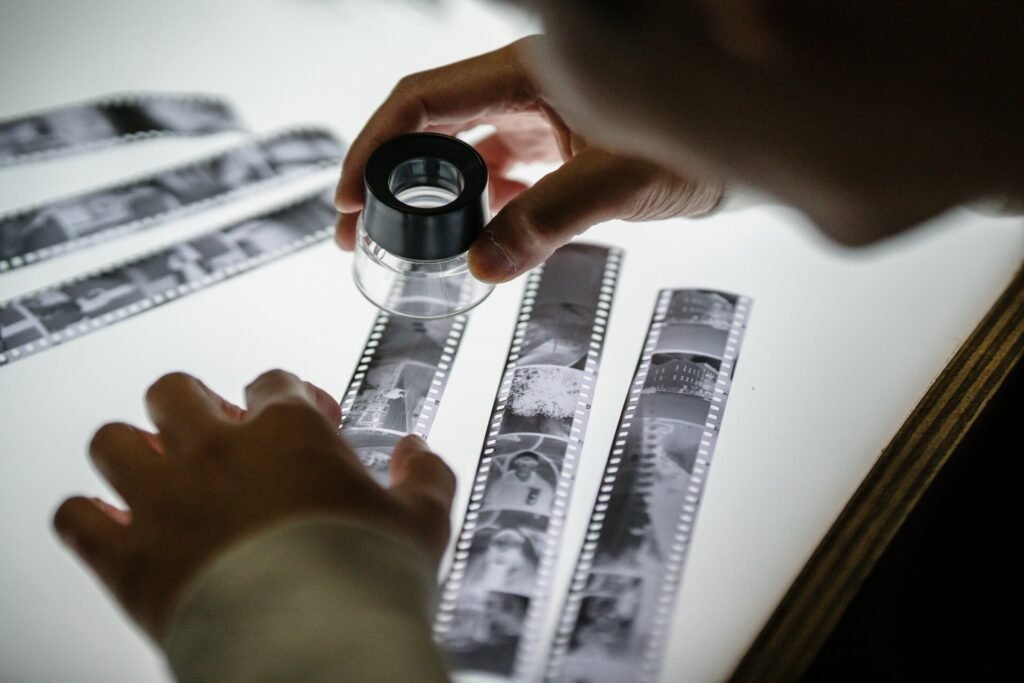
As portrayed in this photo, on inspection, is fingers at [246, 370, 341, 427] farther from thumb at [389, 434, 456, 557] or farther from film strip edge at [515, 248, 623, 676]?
film strip edge at [515, 248, 623, 676]

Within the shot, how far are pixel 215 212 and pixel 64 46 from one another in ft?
1.34

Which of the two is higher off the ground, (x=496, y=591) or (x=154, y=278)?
(x=154, y=278)

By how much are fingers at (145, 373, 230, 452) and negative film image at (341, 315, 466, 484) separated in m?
0.14

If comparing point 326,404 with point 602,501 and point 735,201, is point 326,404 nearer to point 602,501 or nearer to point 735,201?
point 602,501

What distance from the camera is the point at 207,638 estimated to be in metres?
0.73

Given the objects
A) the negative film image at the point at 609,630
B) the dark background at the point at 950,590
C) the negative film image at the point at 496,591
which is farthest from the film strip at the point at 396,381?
the dark background at the point at 950,590

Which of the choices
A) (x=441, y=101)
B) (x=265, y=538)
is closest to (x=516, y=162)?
(x=441, y=101)

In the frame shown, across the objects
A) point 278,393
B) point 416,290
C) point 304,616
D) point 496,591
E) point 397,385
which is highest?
point 416,290

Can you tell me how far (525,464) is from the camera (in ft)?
3.27

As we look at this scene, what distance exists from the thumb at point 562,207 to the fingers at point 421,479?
0.20m

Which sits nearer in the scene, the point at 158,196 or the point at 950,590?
the point at 950,590

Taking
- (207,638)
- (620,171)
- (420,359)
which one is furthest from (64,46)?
(207,638)

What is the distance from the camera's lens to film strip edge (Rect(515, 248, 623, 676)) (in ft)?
2.88

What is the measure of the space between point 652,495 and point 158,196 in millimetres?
724
